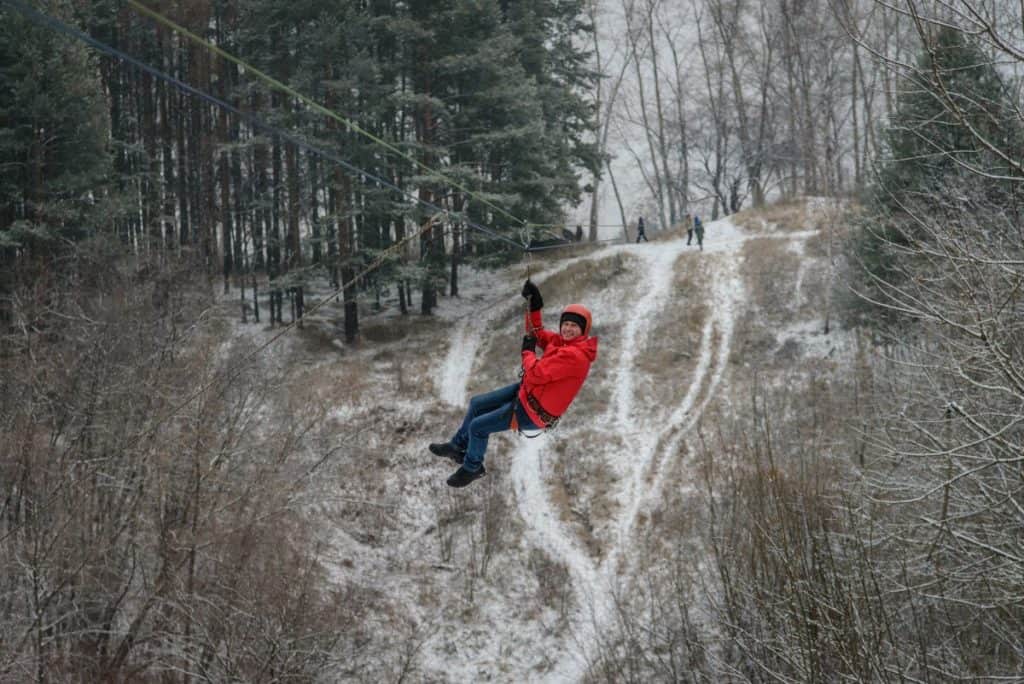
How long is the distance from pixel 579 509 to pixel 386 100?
39.6ft

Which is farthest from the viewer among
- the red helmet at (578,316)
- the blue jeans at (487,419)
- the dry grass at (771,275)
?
the dry grass at (771,275)

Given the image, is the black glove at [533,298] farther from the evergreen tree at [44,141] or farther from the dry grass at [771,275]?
the dry grass at [771,275]

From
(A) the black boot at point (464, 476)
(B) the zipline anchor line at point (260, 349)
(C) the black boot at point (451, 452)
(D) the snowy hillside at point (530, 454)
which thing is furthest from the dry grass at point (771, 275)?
(A) the black boot at point (464, 476)

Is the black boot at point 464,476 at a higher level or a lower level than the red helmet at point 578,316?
lower

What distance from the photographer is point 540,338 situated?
7426 mm

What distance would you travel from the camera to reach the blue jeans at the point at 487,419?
7.38 meters

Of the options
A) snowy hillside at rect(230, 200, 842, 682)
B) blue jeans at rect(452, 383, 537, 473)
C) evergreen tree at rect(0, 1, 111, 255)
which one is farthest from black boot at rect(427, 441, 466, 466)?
evergreen tree at rect(0, 1, 111, 255)

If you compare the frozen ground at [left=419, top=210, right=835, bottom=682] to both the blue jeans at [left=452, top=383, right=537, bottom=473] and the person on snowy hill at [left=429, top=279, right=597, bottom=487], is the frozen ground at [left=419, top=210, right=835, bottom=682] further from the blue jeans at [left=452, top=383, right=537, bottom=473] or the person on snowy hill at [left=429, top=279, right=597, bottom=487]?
the person on snowy hill at [left=429, top=279, right=597, bottom=487]

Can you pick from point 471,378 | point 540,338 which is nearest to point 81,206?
point 471,378

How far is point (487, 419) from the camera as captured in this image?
24.3 feet

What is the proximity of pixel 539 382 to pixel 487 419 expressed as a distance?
25.9 inches

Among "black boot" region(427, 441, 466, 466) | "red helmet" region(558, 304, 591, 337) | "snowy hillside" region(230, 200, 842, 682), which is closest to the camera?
"red helmet" region(558, 304, 591, 337)

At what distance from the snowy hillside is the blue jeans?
27.0 feet

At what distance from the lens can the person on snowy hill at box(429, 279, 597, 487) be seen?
23.2ft
